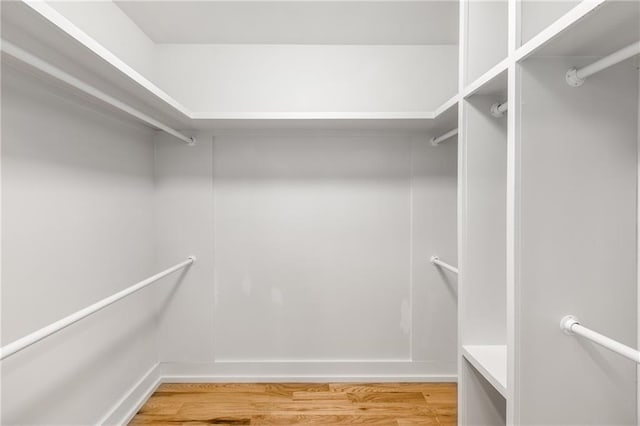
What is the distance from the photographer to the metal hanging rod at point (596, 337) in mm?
712

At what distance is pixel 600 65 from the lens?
0.84 m

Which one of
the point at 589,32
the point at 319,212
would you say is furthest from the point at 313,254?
the point at 589,32

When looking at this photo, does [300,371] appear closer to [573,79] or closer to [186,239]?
[186,239]

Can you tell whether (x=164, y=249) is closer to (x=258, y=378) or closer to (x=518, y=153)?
(x=258, y=378)

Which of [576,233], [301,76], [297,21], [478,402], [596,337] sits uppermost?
[297,21]

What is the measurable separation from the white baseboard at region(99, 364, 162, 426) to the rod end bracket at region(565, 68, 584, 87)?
2.21 meters

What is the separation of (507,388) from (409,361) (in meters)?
1.27

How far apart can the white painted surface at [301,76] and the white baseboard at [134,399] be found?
1.61m

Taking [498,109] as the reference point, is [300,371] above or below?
below

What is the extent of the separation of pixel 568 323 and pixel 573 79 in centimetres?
65

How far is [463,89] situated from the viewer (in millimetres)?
1308

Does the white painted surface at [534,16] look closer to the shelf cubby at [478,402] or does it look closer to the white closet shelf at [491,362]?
the white closet shelf at [491,362]

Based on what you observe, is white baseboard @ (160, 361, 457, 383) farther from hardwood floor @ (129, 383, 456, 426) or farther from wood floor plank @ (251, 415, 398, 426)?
wood floor plank @ (251, 415, 398, 426)

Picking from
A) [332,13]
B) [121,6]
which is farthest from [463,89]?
[121,6]
